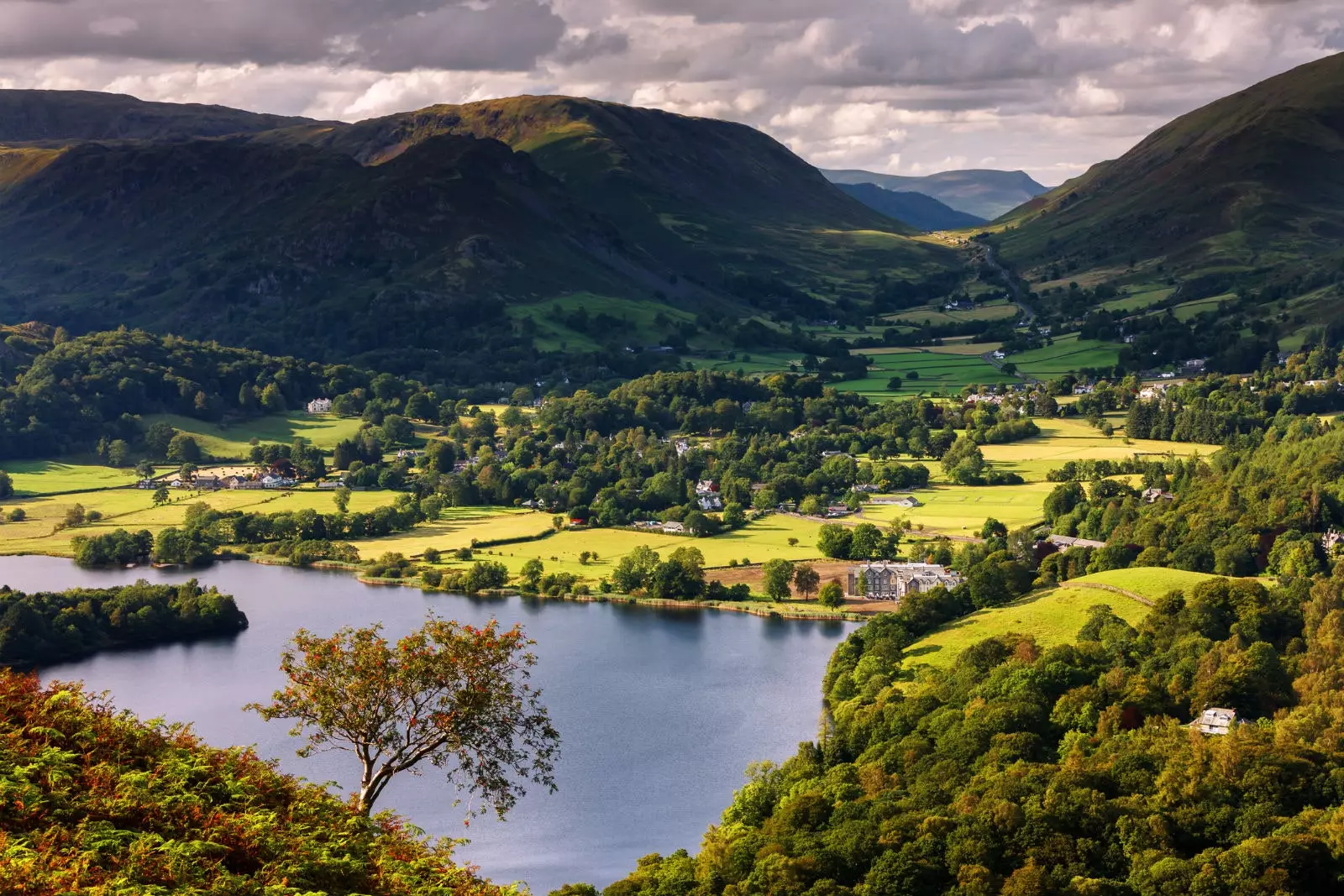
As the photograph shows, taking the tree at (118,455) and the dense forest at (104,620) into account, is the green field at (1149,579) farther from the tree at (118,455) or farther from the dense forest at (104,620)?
the tree at (118,455)

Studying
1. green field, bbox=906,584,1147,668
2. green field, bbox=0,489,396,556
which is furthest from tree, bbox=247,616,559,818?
green field, bbox=0,489,396,556

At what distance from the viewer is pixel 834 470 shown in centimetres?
13712

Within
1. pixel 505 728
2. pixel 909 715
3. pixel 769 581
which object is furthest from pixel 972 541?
pixel 505 728

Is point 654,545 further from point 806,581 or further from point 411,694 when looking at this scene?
point 411,694

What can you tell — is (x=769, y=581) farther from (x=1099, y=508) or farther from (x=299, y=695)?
(x=299, y=695)

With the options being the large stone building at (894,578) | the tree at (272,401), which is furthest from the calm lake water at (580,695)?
the tree at (272,401)

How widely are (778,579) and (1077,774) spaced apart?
4882 cm

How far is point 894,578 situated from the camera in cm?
9869

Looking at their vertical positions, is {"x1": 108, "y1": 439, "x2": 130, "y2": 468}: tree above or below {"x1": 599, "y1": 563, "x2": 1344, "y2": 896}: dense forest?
above

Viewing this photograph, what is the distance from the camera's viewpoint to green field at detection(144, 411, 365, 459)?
540ft

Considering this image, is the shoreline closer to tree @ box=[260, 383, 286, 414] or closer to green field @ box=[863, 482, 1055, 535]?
green field @ box=[863, 482, 1055, 535]

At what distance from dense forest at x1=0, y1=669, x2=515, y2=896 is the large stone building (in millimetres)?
71879

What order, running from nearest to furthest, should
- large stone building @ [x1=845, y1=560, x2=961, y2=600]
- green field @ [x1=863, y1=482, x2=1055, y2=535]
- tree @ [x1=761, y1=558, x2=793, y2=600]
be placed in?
large stone building @ [x1=845, y1=560, x2=961, y2=600] < tree @ [x1=761, y1=558, x2=793, y2=600] < green field @ [x1=863, y1=482, x2=1055, y2=535]

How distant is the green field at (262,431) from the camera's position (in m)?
164
